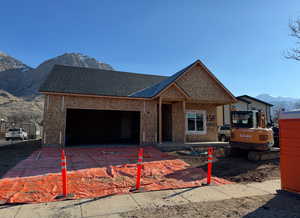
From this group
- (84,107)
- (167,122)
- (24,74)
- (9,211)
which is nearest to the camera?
(9,211)

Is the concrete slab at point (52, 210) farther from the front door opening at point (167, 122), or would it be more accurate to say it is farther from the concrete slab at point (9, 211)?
the front door opening at point (167, 122)

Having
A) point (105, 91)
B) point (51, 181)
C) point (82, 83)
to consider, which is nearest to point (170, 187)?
point (51, 181)

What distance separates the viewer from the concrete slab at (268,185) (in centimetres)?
598

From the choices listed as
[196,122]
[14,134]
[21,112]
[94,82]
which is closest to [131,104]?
[94,82]

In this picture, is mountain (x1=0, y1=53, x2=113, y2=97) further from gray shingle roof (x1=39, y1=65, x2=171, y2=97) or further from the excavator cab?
the excavator cab

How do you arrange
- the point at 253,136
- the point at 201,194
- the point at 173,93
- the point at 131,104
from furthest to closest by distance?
the point at 131,104 → the point at 173,93 → the point at 253,136 → the point at 201,194

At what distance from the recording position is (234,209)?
448 centimetres

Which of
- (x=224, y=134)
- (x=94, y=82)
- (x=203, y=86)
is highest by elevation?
(x=94, y=82)

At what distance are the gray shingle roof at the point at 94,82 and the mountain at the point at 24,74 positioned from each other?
74.5 metres

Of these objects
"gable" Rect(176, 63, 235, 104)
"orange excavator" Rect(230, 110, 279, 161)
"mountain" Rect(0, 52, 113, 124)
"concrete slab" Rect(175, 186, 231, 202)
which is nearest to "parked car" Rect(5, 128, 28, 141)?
"gable" Rect(176, 63, 235, 104)

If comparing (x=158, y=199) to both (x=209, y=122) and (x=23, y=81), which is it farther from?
(x=23, y=81)

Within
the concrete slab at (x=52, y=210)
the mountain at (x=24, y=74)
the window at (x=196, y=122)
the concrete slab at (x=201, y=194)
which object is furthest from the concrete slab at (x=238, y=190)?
the mountain at (x=24, y=74)

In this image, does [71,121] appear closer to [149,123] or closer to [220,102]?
[149,123]

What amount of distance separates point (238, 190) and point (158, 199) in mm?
2730
